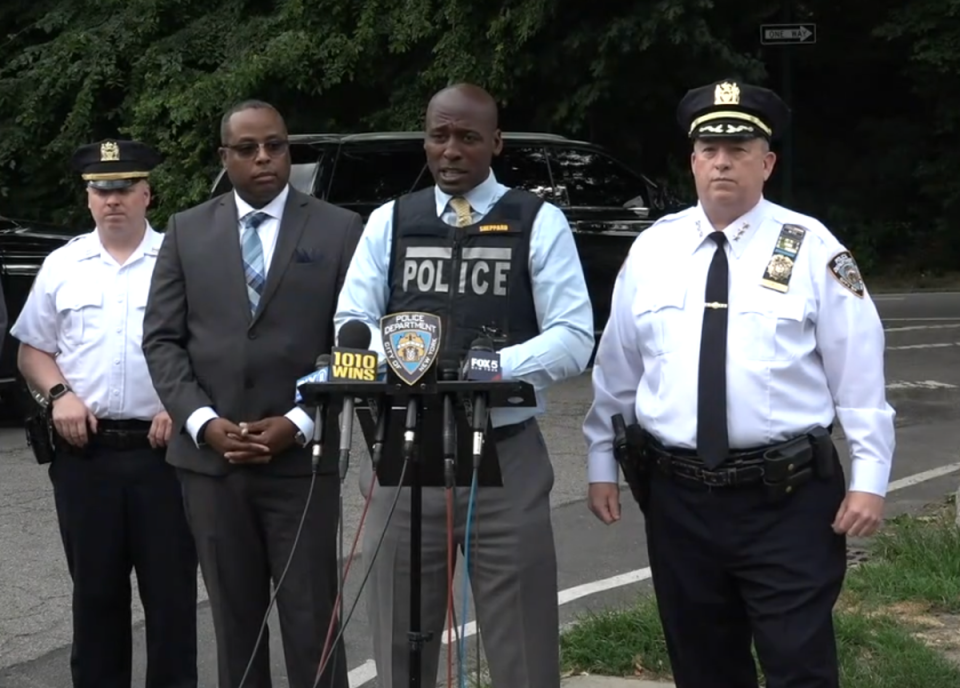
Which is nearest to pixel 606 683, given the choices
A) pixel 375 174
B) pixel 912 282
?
pixel 375 174

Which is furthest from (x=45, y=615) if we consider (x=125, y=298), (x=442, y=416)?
(x=442, y=416)

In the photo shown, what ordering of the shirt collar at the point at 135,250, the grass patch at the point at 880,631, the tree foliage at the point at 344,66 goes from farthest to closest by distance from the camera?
the tree foliage at the point at 344,66, the grass patch at the point at 880,631, the shirt collar at the point at 135,250

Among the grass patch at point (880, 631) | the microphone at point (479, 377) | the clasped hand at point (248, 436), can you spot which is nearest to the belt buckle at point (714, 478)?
the microphone at point (479, 377)

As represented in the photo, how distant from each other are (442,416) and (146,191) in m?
1.89

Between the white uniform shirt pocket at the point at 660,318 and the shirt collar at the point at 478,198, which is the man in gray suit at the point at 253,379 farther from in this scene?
the white uniform shirt pocket at the point at 660,318

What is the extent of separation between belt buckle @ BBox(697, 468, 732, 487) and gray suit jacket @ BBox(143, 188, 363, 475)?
107cm

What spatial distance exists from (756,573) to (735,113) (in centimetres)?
117

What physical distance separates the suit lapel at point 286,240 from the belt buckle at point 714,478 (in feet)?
4.39

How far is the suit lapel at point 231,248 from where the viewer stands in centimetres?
428

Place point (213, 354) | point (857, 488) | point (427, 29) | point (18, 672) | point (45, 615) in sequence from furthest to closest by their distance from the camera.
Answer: point (427, 29)
point (45, 615)
point (18, 672)
point (213, 354)
point (857, 488)

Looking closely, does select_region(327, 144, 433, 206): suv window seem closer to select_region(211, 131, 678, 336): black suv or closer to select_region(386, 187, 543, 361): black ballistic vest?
select_region(211, 131, 678, 336): black suv

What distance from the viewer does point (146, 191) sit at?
193 inches

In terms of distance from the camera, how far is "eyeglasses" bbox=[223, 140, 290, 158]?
4.28 m

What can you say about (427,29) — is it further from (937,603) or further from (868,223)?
(937,603)
